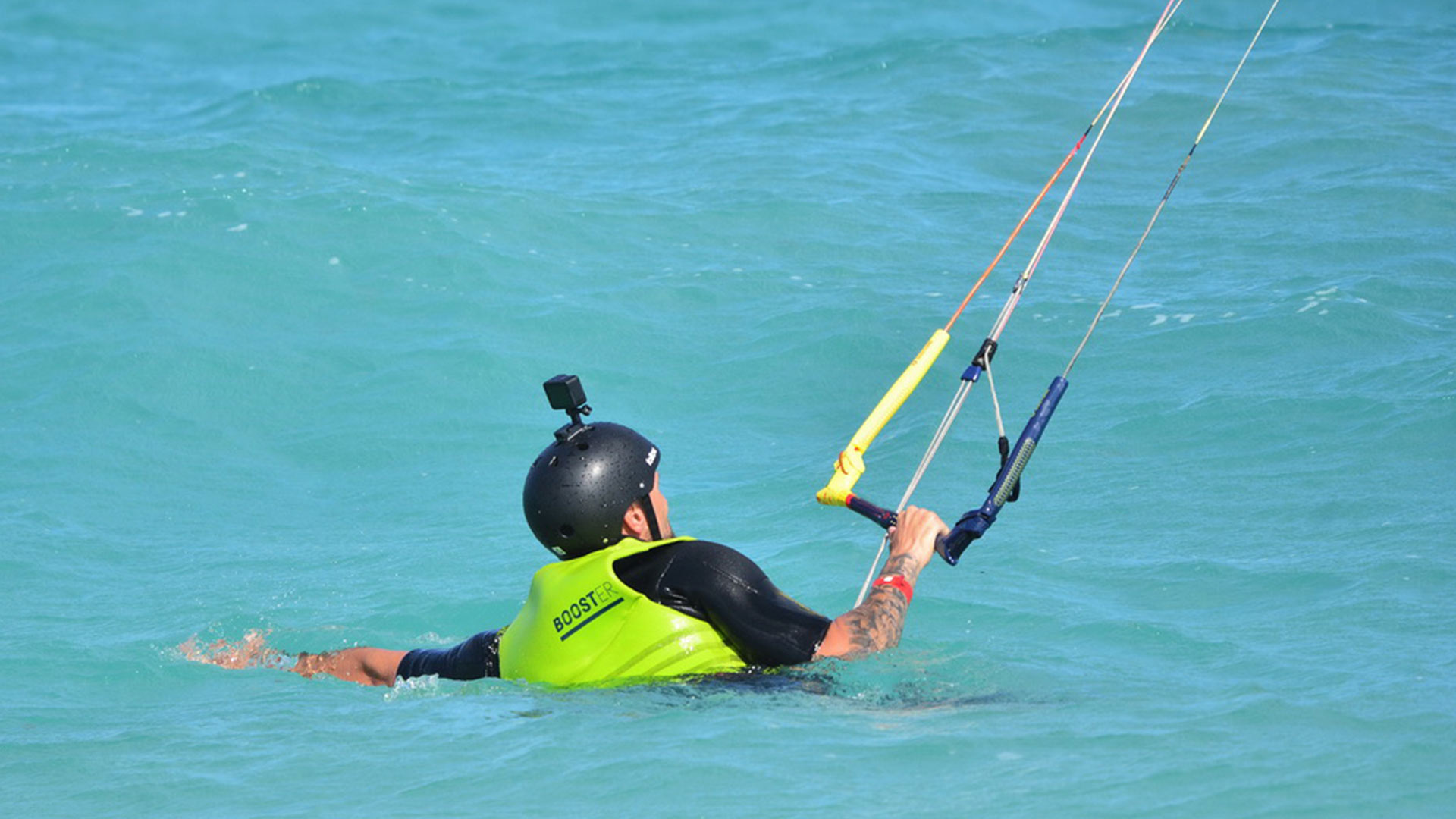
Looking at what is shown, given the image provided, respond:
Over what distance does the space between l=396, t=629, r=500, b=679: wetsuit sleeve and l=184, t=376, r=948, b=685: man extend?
0.22 feet

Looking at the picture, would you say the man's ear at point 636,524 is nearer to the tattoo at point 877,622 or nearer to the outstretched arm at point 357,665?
the tattoo at point 877,622

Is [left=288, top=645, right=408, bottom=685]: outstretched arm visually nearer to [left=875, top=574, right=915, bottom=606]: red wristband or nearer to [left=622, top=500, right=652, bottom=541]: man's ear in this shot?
[left=622, top=500, right=652, bottom=541]: man's ear

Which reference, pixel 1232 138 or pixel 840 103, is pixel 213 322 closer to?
pixel 840 103

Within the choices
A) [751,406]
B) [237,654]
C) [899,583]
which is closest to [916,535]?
[899,583]

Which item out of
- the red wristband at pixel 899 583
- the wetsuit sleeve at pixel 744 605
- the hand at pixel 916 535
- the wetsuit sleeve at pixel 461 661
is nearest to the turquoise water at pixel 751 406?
the wetsuit sleeve at pixel 461 661

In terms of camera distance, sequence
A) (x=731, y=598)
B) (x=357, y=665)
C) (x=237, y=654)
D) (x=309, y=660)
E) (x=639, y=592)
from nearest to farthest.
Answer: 1. (x=731, y=598)
2. (x=639, y=592)
3. (x=357, y=665)
4. (x=309, y=660)
5. (x=237, y=654)

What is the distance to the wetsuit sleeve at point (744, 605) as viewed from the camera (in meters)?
5.41

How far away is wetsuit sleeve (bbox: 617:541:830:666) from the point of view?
5406 mm

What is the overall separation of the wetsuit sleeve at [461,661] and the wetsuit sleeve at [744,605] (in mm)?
829

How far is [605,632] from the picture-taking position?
5.63m

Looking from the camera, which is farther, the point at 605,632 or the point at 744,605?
the point at 605,632

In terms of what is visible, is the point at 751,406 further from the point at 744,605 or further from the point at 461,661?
the point at 744,605

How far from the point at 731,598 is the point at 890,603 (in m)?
0.52

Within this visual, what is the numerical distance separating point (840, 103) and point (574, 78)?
3394 mm
